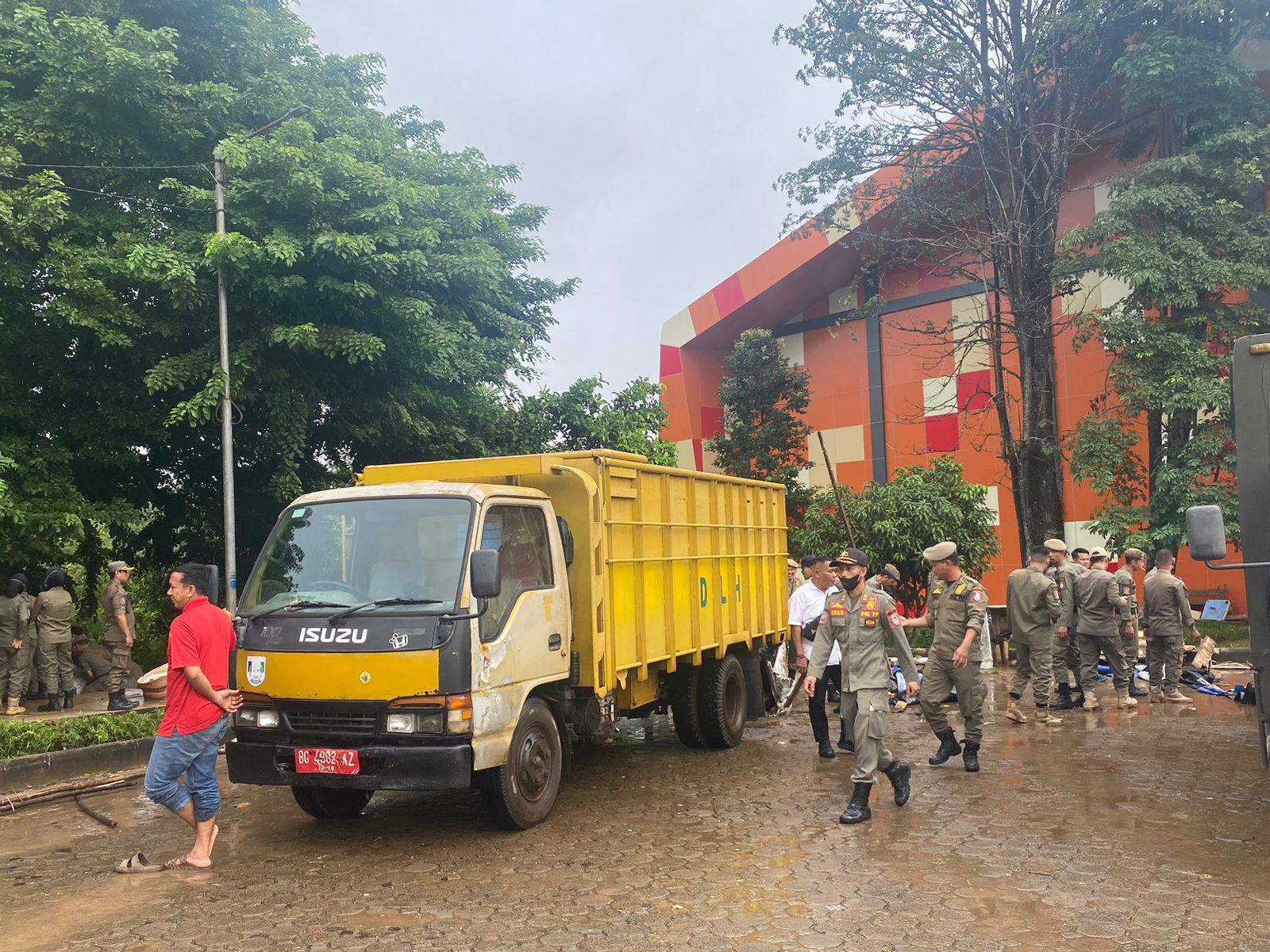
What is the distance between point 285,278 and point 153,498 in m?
6.01

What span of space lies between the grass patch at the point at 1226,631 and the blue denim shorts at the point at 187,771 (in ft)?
61.6

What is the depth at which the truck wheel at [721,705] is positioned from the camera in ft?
31.8

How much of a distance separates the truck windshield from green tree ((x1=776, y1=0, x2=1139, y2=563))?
16216 millimetres

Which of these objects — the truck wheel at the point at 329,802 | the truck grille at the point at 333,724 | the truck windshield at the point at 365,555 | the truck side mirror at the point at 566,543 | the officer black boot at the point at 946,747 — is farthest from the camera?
the officer black boot at the point at 946,747

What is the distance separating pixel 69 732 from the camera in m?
9.92

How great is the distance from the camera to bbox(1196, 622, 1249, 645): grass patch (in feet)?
66.4

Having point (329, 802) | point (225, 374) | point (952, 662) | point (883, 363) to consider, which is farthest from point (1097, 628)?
point (883, 363)

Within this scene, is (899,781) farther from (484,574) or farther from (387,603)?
(387,603)

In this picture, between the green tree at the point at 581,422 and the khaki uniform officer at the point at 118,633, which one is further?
the green tree at the point at 581,422

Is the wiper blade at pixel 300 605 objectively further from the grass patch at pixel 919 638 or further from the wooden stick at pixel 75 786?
the grass patch at pixel 919 638

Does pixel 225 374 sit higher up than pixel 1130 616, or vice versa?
pixel 225 374

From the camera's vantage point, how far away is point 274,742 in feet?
21.6

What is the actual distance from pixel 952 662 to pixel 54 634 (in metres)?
11.1

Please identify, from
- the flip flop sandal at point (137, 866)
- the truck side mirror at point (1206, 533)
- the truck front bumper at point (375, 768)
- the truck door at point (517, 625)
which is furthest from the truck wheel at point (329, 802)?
the truck side mirror at point (1206, 533)
